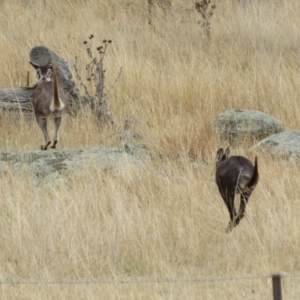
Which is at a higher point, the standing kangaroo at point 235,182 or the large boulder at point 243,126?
the large boulder at point 243,126

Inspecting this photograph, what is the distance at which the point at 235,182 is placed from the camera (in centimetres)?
759

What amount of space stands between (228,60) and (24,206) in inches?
246

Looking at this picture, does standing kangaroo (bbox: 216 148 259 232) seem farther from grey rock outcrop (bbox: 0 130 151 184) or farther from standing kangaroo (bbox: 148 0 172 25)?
standing kangaroo (bbox: 148 0 172 25)

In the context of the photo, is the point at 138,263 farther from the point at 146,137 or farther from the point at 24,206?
the point at 146,137

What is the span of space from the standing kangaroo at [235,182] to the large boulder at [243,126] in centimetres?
301

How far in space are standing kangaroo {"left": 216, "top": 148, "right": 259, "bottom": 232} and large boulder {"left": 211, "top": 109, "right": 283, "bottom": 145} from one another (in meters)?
3.01

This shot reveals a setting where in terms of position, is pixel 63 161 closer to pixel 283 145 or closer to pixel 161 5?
pixel 283 145

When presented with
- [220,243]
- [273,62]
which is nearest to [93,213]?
[220,243]

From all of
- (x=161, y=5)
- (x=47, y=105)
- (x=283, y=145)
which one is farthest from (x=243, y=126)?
(x=161, y=5)

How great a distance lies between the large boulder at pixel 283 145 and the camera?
32.3 ft

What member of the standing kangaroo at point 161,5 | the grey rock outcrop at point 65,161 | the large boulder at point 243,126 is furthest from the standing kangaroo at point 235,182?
the standing kangaroo at point 161,5

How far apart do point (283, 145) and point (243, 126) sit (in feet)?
3.35

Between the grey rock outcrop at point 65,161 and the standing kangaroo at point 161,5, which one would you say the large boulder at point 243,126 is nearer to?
the grey rock outcrop at point 65,161

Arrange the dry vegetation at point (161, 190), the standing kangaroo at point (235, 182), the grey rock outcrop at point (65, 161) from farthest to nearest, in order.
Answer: the grey rock outcrop at point (65, 161)
the standing kangaroo at point (235, 182)
the dry vegetation at point (161, 190)
